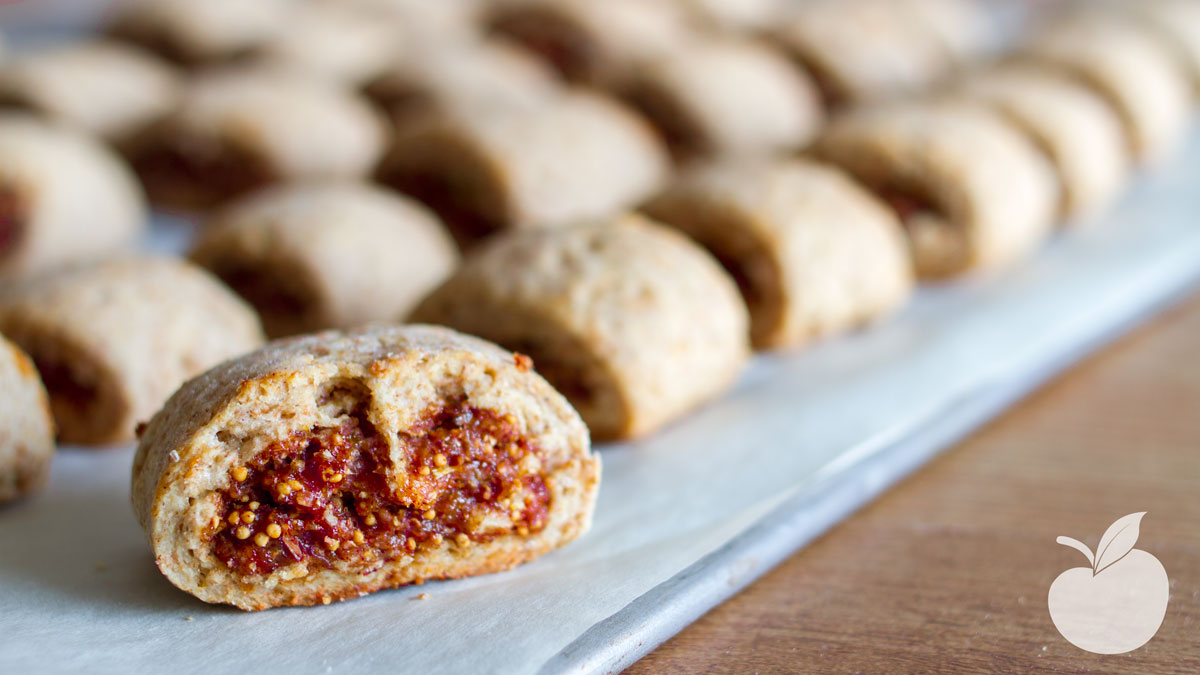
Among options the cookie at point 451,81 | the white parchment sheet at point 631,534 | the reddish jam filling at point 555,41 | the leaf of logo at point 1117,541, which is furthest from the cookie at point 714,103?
the leaf of logo at point 1117,541

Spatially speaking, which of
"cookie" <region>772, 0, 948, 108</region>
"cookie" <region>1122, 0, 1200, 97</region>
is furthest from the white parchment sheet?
"cookie" <region>1122, 0, 1200, 97</region>

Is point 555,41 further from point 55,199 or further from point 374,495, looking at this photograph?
point 374,495

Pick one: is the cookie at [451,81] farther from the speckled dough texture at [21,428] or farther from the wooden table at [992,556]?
the wooden table at [992,556]

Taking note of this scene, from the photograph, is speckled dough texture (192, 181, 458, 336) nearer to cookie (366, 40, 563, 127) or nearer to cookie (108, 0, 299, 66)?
cookie (366, 40, 563, 127)

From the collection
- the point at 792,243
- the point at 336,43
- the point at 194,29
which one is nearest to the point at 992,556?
the point at 792,243

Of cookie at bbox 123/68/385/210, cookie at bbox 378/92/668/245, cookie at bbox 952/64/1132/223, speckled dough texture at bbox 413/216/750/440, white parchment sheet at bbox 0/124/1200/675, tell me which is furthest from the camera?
cookie at bbox 123/68/385/210

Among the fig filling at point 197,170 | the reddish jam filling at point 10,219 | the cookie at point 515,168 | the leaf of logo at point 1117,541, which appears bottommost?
the leaf of logo at point 1117,541
